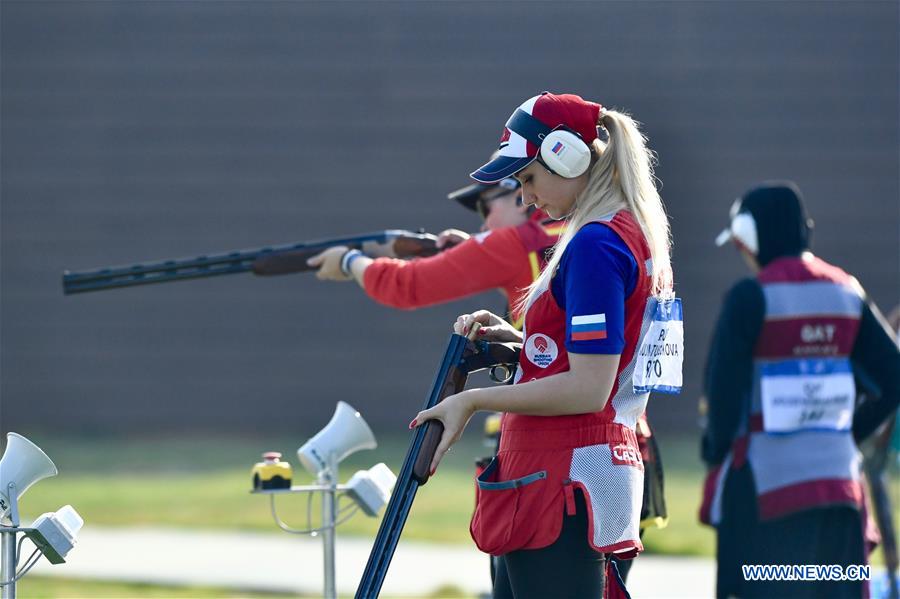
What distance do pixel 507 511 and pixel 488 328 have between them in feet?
1.99

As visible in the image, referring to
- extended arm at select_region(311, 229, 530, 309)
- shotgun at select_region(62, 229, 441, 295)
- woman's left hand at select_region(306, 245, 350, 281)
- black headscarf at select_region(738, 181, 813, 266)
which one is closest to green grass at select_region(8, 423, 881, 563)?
black headscarf at select_region(738, 181, 813, 266)

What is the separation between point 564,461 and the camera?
129 inches

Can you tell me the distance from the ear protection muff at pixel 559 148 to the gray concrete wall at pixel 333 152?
36.8 feet

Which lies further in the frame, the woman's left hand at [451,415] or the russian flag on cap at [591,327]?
the woman's left hand at [451,415]

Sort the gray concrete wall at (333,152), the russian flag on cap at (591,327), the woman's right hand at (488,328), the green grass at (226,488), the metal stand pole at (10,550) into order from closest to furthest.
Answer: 1. the russian flag on cap at (591,327)
2. the woman's right hand at (488,328)
3. the metal stand pole at (10,550)
4. the green grass at (226,488)
5. the gray concrete wall at (333,152)

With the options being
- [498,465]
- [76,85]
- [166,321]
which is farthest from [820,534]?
[76,85]

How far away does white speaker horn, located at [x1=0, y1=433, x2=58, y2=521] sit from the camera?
13.4 ft

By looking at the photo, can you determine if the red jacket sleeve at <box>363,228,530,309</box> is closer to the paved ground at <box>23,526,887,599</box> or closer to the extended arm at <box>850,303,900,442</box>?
the extended arm at <box>850,303,900,442</box>

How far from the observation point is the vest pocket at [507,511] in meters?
3.26

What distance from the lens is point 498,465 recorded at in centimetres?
342

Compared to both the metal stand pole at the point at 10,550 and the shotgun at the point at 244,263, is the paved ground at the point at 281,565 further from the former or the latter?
the metal stand pole at the point at 10,550

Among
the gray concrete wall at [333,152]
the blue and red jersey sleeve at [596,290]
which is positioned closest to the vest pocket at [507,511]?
the blue and red jersey sleeve at [596,290]

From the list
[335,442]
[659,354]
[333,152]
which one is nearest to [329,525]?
[335,442]

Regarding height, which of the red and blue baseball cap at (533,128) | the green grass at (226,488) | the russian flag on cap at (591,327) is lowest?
the green grass at (226,488)
